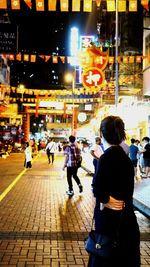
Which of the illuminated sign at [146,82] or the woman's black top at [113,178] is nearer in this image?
the woman's black top at [113,178]

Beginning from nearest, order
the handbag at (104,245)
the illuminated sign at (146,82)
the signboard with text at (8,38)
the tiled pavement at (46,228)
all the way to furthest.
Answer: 1. the handbag at (104,245)
2. the tiled pavement at (46,228)
3. the signboard with text at (8,38)
4. the illuminated sign at (146,82)

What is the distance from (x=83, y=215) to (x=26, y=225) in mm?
1716

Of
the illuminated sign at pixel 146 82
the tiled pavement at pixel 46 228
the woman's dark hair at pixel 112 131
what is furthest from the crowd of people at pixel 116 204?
the illuminated sign at pixel 146 82

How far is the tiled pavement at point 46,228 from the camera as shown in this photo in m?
6.44

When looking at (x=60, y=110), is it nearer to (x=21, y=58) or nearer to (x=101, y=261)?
(x=21, y=58)

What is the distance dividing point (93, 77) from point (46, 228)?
13.1 m

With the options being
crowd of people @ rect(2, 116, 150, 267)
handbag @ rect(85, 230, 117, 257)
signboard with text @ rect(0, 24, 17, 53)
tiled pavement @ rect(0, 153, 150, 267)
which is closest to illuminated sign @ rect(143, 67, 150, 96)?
signboard with text @ rect(0, 24, 17, 53)

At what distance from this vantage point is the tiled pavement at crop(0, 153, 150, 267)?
21.1ft

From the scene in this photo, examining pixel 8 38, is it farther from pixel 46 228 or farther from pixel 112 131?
pixel 112 131

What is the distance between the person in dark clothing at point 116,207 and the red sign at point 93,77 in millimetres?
16991

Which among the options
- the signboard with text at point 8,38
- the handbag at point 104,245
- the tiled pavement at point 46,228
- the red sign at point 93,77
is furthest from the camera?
the red sign at point 93,77

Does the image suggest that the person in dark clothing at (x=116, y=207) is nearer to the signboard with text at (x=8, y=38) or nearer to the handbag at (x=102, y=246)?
the handbag at (x=102, y=246)

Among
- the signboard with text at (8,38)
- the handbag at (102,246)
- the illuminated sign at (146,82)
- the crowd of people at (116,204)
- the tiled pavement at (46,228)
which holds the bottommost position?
the tiled pavement at (46,228)

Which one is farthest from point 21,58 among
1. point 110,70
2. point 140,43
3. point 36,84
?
point 36,84
